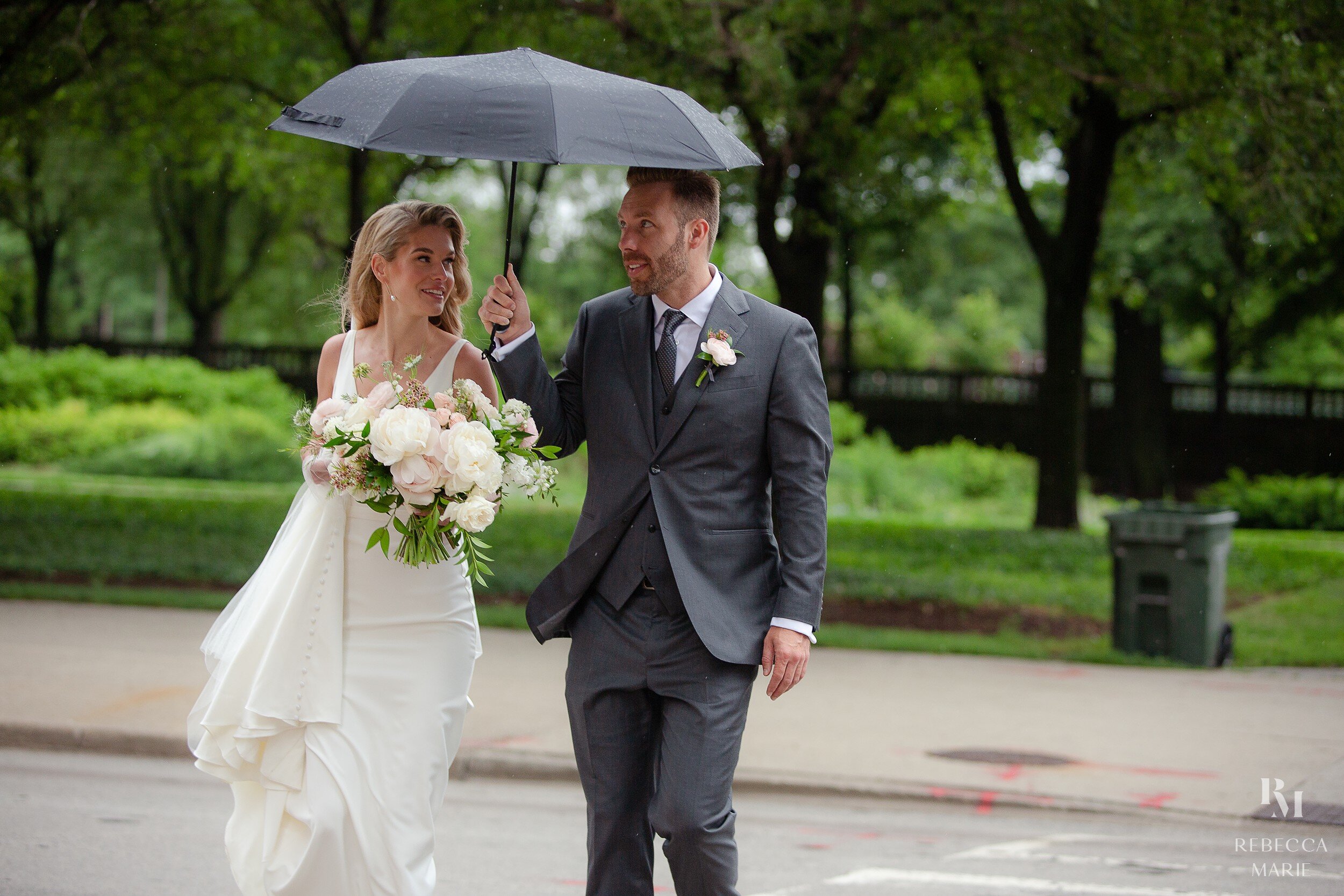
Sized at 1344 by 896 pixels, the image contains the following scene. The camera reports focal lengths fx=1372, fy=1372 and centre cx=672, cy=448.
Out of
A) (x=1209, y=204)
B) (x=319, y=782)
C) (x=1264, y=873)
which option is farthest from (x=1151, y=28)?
(x=319, y=782)

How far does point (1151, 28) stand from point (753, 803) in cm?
708

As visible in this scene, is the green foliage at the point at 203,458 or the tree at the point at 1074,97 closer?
the tree at the point at 1074,97

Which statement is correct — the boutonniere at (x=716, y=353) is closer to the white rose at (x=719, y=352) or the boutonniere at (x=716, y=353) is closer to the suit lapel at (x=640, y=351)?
the white rose at (x=719, y=352)

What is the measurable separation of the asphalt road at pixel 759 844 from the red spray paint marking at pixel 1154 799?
107 mm

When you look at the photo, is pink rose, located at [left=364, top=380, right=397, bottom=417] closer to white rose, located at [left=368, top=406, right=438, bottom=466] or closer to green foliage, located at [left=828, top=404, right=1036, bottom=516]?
white rose, located at [left=368, top=406, right=438, bottom=466]

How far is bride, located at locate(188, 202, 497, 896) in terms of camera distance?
3.96 meters

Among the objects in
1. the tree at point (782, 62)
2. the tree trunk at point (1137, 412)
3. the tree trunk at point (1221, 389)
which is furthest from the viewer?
the tree trunk at point (1221, 389)

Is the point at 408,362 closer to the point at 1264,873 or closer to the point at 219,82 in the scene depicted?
the point at 1264,873

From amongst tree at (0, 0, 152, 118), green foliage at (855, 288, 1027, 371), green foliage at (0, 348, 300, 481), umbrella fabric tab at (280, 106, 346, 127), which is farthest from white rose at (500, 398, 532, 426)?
green foliage at (855, 288, 1027, 371)

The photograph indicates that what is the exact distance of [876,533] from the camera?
16.3m

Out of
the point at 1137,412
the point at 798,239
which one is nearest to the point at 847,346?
the point at 1137,412

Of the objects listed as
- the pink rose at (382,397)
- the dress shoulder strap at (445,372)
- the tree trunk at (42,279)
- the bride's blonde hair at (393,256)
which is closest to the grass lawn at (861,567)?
the bride's blonde hair at (393,256)

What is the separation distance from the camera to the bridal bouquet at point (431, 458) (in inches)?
145

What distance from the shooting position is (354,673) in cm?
409
